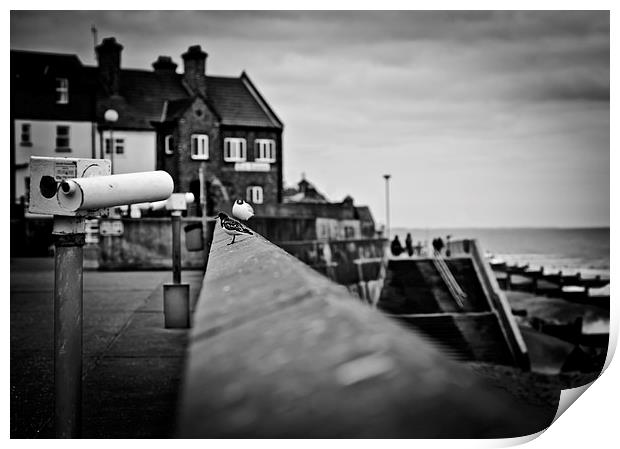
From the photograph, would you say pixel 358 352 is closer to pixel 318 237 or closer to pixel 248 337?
pixel 248 337

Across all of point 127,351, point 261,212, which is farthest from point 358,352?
point 261,212

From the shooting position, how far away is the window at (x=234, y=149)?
3.97 metres

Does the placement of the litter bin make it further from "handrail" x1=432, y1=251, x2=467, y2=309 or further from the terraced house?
"handrail" x1=432, y1=251, x2=467, y2=309

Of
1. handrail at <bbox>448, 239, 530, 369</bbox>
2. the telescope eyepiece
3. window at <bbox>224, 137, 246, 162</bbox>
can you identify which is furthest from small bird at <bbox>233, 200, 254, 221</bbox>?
handrail at <bbox>448, 239, 530, 369</bbox>

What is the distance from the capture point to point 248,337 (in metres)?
0.40

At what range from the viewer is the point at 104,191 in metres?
1.14

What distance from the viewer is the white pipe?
1135 millimetres

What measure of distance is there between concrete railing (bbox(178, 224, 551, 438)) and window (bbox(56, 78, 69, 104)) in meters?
2.72

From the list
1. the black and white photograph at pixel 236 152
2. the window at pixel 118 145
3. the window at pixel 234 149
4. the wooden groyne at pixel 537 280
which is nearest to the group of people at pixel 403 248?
the wooden groyne at pixel 537 280

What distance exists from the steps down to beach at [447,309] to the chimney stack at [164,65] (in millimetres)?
6140

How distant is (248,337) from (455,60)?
3230 mm

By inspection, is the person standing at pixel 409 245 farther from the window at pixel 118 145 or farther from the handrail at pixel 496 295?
the window at pixel 118 145

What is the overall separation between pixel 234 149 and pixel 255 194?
0.36m

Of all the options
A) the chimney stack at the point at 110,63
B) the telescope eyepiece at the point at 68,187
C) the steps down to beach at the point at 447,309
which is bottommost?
the steps down to beach at the point at 447,309
